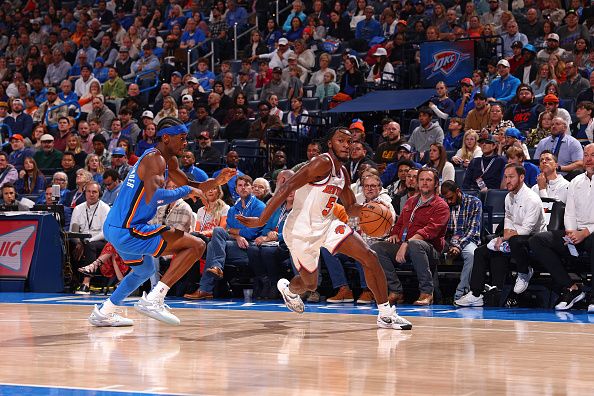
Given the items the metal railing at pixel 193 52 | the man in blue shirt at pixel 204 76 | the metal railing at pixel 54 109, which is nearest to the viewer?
the man in blue shirt at pixel 204 76

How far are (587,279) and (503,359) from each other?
16.2 ft

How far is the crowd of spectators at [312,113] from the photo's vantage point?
1109 cm

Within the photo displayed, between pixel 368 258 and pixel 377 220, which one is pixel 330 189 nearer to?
Answer: pixel 368 258

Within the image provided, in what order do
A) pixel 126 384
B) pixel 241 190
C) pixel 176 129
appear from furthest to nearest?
pixel 241 190 < pixel 176 129 < pixel 126 384

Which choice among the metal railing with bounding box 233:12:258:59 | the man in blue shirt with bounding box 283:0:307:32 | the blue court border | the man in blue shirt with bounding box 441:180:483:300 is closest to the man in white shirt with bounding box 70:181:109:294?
the blue court border

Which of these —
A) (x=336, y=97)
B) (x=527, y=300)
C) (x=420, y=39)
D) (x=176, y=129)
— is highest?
(x=420, y=39)

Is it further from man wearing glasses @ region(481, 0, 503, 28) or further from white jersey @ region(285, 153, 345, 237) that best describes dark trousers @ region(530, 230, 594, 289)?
man wearing glasses @ region(481, 0, 503, 28)

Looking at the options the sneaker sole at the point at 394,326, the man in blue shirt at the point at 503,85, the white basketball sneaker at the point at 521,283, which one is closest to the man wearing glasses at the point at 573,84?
the man in blue shirt at the point at 503,85

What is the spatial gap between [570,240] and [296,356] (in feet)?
15.6

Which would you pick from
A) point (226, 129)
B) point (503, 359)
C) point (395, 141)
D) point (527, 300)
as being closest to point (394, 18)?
point (226, 129)

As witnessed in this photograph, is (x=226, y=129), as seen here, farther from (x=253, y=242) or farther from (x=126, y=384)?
(x=126, y=384)

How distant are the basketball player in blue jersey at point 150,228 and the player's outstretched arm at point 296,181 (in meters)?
0.48

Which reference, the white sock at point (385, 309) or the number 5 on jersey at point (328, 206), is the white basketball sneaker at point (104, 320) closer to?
the number 5 on jersey at point (328, 206)

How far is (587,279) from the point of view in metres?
10.8
